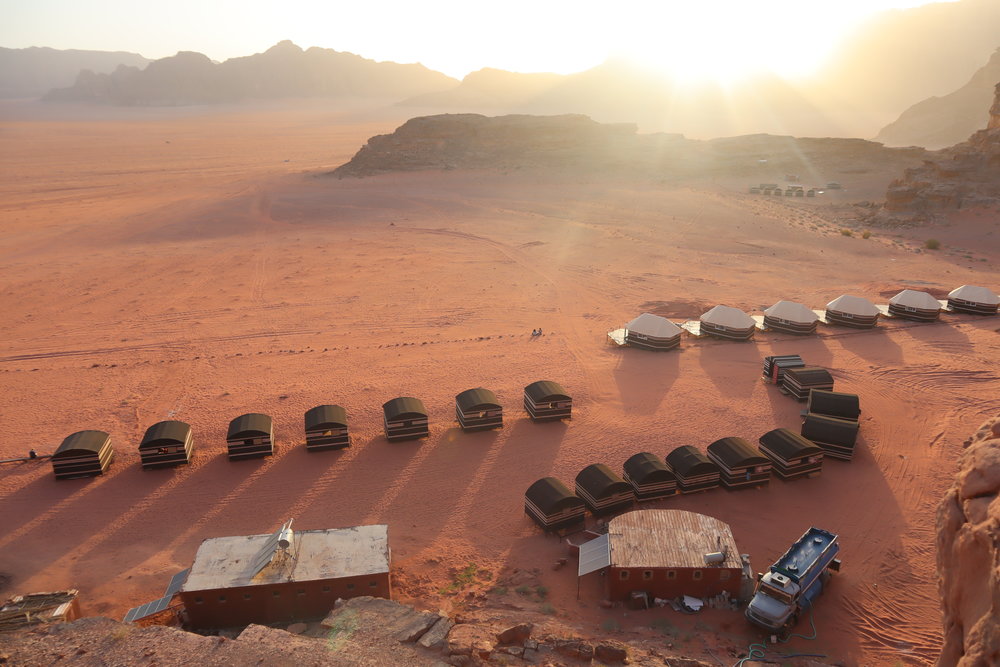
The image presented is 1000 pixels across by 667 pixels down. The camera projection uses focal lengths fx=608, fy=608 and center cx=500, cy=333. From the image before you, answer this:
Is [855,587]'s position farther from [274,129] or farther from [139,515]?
[274,129]

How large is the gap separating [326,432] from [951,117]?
161m

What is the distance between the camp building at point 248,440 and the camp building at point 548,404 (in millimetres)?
9517

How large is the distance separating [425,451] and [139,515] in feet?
29.2

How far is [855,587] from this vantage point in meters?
15.2

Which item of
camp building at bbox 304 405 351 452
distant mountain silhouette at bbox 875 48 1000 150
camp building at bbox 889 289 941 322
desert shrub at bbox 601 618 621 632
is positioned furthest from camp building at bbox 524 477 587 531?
distant mountain silhouette at bbox 875 48 1000 150

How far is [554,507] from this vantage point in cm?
1689

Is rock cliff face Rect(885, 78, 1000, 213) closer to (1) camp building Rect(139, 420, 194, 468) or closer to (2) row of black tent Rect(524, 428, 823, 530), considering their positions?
(2) row of black tent Rect(524, 428, 823, 530)

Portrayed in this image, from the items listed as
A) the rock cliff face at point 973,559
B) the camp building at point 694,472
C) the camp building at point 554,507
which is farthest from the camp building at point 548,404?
the rock cliff face at point 973,559

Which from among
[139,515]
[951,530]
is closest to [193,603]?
[139,515]

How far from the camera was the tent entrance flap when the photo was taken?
14.8 metres

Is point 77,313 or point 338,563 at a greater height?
point 77,313

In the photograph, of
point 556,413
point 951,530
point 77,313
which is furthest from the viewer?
point 77,313

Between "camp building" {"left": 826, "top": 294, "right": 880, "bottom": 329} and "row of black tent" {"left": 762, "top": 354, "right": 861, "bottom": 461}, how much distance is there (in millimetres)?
7311

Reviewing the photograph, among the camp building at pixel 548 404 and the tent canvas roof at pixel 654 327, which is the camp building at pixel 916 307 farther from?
the camp building at pixel 548 404
